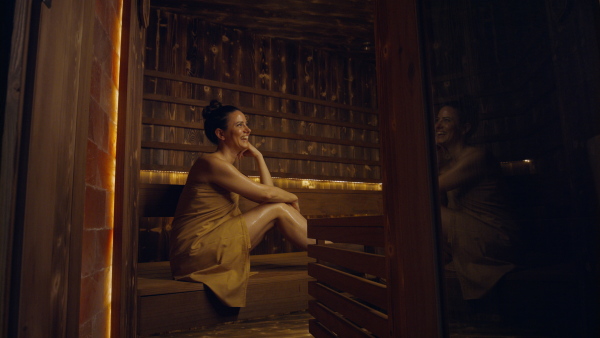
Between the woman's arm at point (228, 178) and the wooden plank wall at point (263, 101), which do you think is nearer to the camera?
the woman's arm at point (228, 178)

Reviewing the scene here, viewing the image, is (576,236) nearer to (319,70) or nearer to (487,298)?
(487,298)

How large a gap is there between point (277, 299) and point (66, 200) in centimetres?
212

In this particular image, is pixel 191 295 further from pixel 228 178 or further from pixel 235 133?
pixel 235 133

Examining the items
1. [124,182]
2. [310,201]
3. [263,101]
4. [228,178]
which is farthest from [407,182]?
[263,101]

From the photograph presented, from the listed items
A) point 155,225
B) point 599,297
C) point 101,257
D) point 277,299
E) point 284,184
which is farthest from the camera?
point 284,184

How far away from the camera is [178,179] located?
14.7 feet

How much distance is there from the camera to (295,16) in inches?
187

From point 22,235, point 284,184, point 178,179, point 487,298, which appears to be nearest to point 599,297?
point 487,298

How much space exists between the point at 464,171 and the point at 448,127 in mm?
119

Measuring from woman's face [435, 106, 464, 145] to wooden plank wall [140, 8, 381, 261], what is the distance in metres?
3.01

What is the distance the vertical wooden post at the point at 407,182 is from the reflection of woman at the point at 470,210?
0.04m

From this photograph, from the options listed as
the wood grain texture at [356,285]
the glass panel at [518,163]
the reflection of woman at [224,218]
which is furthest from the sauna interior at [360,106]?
the reflection of woman at [224,218]

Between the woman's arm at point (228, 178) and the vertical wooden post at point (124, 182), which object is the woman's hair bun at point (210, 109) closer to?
the woman's arm at point (228, 178)

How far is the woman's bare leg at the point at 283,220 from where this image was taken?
3.04 meters
